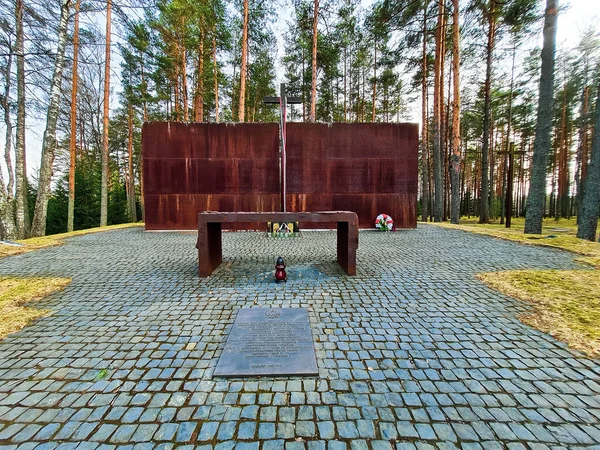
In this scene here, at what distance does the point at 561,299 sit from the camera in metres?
3.22

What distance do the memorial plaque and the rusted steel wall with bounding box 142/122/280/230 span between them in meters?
7.20

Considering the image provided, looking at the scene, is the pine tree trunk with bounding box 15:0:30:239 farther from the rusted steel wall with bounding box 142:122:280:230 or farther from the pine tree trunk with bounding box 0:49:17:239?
the rusted steel wall with bounding box 142:122:280:230

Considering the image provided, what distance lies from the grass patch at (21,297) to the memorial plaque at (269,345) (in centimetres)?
221

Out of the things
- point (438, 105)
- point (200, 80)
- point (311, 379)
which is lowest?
point (311, 379)

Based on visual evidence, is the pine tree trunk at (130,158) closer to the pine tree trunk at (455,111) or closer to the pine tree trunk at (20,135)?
the pine tree trunk at (20,135)

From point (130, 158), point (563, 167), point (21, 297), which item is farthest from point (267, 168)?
point (563, 167)

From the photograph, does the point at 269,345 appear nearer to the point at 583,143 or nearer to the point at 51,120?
the point at 51,120

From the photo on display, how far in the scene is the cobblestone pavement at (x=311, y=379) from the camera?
150cm

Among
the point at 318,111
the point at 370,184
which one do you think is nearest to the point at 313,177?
the point at 370,184

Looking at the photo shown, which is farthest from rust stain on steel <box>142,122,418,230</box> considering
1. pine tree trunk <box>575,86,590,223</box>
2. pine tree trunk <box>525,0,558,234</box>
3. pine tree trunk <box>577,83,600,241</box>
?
pine tree trunk <box>575,86,590,223</box>

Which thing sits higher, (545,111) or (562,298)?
(545,111)

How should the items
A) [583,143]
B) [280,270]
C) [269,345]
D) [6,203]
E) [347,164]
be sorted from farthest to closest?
1. [583,143]
2. [347,164]
3. [6,203]
4. [280,270]
5. [269,345]

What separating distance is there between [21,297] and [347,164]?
8911 millimetres

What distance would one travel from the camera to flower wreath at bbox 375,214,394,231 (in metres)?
9.65
